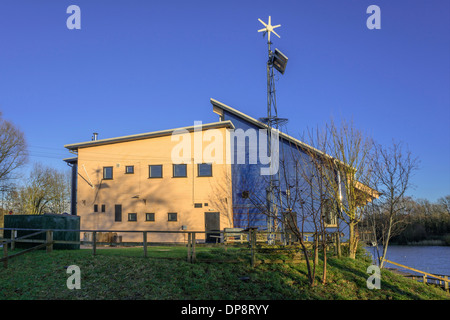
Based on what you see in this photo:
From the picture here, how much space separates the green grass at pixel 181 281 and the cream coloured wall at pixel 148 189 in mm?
10015

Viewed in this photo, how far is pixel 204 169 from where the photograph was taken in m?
23.0

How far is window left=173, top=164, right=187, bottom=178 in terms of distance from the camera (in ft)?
76.9

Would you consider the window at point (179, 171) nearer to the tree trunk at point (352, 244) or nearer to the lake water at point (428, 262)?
the tree trunk at point (352, 244)

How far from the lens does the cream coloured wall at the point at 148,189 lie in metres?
22.8

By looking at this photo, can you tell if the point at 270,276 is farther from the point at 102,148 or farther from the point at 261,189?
the point at 102,148

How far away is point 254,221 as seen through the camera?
73.4 ft

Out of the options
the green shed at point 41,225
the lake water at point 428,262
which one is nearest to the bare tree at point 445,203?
the lake water at point 428,262

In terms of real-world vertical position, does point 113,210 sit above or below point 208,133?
below

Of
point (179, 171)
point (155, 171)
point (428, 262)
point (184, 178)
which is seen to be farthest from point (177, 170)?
point (428, 262)

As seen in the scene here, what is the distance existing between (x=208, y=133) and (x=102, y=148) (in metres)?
7.55

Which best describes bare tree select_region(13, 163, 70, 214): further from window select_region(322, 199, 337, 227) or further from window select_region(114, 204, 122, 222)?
window select_region(322, 199, 337, 227)

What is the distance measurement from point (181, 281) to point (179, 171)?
1370 cm

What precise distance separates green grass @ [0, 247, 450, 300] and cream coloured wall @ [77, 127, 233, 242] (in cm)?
1001
